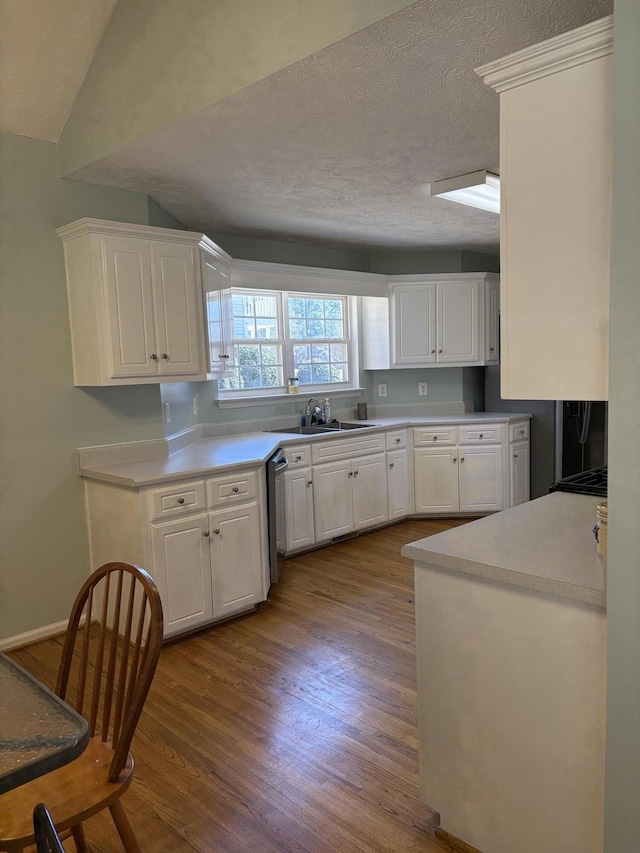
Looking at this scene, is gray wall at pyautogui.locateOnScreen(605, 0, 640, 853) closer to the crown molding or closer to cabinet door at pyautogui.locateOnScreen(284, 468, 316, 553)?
the crown molding

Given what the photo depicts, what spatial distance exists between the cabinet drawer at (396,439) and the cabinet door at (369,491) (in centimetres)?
14

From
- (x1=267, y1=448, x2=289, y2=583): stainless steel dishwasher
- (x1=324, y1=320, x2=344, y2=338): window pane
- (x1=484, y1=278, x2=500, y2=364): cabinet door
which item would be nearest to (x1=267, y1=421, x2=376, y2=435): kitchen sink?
(x1=324, y1=320, x2=344, y2=338): window pane

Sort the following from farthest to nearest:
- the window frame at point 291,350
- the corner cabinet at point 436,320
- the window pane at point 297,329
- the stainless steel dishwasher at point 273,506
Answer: the corner cabinet at point 436,320
the window pane at point 297,329
the window frame at point 291,350
the stainless steel dishwasher at point 273,506

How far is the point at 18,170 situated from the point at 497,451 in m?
4.02

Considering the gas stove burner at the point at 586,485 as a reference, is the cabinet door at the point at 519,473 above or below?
below

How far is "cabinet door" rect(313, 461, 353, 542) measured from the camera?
4.54 m

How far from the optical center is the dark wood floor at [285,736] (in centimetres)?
191

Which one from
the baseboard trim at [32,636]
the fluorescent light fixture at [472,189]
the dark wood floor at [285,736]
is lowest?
the dark wood floor at [285,736]

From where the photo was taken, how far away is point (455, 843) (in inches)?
Result: 72.1

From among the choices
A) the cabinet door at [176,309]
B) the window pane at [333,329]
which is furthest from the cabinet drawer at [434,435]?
the cabinet door at [176,309]

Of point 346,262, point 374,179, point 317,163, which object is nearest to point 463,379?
point 346,262

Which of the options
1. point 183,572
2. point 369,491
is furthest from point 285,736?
point 369,491

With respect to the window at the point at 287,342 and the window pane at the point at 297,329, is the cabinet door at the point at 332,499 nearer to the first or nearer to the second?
the window at the point at 287,342

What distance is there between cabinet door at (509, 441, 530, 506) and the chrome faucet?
1698mm
